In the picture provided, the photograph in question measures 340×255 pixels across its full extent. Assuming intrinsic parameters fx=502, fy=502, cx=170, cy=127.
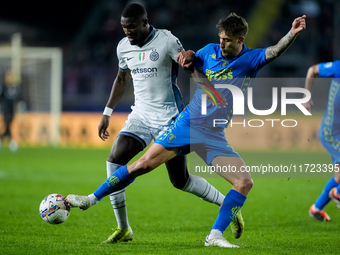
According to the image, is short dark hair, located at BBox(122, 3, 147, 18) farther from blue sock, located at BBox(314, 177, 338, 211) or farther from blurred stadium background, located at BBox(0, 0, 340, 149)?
blurred stadium background, located at BBox(0, 0, 340, 149)

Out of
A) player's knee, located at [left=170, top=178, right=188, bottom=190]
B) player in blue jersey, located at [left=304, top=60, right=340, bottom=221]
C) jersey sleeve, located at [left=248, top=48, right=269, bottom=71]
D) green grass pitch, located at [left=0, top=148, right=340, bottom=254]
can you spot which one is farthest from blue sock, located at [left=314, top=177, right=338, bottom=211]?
jersey sleeve, located at [left=248, top=48, right=269, bottom=71]

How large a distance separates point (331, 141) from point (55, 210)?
361 cm

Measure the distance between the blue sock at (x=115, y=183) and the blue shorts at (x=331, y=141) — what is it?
3.00 metres

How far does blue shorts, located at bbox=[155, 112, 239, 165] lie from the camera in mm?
4371

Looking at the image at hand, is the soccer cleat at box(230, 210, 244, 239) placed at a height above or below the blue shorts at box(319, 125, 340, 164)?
below

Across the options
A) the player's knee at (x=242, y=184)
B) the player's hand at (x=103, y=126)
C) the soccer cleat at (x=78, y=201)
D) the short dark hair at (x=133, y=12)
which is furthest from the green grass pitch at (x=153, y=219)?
the short dark hair at (x=133, y=12)

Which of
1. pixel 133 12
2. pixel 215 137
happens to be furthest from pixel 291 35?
pixel 133 12

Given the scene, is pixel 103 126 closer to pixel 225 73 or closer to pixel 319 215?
pixel 225 73

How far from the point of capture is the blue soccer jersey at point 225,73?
171 inches

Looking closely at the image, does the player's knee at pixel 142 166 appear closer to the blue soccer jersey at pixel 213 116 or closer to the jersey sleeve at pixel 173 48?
the blue soccer jersey at pixel 213 116

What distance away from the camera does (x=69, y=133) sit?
18359mm

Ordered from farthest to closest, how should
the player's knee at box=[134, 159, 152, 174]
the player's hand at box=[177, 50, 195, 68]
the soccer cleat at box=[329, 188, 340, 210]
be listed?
the soccer cleat at box=[329, 188, 340, 210], the player's hand at box=[177, 50, 195, 68], the player's knee at box=[134, 159, 152, 174]

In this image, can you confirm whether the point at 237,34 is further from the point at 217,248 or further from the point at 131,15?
the point at 217,248

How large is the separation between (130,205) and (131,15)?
3.63m
